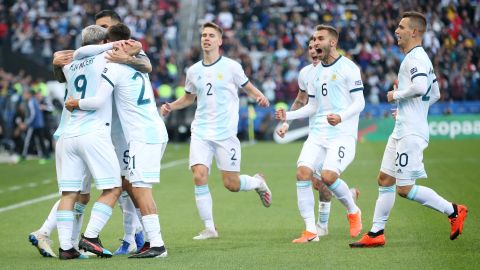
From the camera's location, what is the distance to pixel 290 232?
41.0ft

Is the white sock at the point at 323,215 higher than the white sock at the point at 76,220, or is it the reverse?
the white sock at the point at 76,220

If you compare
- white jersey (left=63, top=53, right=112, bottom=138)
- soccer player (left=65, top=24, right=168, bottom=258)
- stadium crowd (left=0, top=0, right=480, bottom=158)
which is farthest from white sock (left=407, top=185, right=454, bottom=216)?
stadium crowd (left=0, top=0, right=480, bottom=158)

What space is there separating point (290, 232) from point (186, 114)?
24780 mm

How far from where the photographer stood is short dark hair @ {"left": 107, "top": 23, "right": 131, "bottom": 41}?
34.3ft

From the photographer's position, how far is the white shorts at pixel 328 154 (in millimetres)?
11734

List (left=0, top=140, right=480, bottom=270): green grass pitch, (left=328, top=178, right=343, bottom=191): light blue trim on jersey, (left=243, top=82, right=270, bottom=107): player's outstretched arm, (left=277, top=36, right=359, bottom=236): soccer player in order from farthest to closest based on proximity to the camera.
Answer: (left=243, top=82, right=270, bottom=107): player's outstretched arm < (left=277, top=36, right=359, bottom=236): soccer player < (left=328, top=178, right=343, bottom=191): light blue trim on jersey < (left=0, top=140, right=480, bottom=270): green grass pitch

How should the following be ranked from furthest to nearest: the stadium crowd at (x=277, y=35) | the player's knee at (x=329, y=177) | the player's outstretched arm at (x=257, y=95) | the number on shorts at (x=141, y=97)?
the stadium crowd at (x=277, y=35)
the player's outstretched arm at (x=257, y=95)
the player's knee at (x=329, y=177)
the number on shorts at (x=141, y=97)

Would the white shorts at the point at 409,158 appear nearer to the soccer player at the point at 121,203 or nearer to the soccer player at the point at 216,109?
the soccer player at the point at 216,109

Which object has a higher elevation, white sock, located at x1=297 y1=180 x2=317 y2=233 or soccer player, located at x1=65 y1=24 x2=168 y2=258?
soccer player, located at x1=65 y1=24 x2=168 y2=258

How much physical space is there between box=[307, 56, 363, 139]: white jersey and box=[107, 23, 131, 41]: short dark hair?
251 cm

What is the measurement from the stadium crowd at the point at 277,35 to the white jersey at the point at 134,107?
951 inches

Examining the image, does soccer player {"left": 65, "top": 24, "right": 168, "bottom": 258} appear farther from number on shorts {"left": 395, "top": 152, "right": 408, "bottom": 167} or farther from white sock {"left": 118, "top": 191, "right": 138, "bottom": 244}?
number on shorts {"left": 395, "top": 152, "right": 408, "bottom": 167}

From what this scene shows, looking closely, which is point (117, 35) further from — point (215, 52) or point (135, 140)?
point (215, 52)

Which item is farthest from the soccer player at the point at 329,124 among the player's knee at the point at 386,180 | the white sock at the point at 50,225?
the white sock at the point at 50,225
